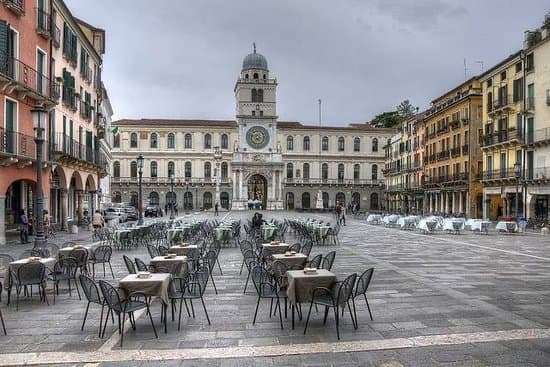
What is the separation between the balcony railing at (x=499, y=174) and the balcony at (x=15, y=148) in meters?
33.7

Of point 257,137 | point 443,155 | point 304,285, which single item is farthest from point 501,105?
point 257,137

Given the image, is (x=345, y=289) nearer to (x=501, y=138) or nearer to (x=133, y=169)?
(x=501, y=138)

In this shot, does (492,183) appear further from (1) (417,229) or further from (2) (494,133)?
(1) (417,229)

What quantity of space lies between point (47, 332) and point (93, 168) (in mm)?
29293

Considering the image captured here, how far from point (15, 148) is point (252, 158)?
6349cm

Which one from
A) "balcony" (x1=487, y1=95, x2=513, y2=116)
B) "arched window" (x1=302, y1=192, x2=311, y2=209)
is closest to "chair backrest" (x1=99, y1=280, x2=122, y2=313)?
"balcony" (x1=487, y1=95, x2=513, y2=116)

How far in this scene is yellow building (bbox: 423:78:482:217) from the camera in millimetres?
48625

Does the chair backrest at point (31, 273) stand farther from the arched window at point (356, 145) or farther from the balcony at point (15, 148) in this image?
the arched window at point (356, 145)

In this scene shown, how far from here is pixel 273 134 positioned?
86.5 m

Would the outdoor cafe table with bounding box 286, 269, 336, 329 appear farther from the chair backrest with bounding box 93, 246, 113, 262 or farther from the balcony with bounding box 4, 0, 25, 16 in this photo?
the balcony with bounding box 4, 0, 25, 16

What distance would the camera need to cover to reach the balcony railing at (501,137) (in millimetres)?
39866

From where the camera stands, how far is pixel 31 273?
33.0ft

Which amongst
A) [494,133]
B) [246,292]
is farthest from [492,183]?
[246,292]

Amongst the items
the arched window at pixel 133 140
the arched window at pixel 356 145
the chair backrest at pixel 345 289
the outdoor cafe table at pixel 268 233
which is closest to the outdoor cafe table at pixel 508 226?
the outdoor cafe table at pixel 268 233
